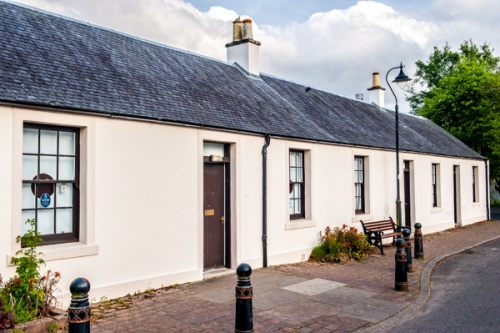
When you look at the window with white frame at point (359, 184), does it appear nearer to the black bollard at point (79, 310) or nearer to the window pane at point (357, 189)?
the window pane at point (357, 189)

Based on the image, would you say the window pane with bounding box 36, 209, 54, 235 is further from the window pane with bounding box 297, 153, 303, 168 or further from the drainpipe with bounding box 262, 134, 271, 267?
the window pane with bounding box 297, 153, 303, 168

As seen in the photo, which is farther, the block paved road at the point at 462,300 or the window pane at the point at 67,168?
the window pane at the point at 67,168

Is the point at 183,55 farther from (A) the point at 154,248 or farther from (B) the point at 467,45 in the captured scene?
(B) the point at 467,45

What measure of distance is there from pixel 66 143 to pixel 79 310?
4.13 m

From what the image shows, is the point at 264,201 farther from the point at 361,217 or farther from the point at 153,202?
the point at 361,217

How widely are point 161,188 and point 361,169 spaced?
28.0 feet

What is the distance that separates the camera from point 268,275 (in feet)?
32.2

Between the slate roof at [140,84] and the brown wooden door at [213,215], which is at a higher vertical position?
the slate roof at [140,84]

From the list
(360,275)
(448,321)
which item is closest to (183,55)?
(360,275)

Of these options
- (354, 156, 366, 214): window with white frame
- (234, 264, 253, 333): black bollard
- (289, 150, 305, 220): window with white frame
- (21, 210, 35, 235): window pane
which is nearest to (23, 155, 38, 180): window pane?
(21, 210, 35, 235): window pane

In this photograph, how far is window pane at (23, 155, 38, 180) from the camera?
22.8ft

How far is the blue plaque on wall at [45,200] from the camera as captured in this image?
7121mm

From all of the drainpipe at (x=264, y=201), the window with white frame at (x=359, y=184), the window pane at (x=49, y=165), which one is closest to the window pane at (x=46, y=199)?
the window pane at (x=49, y=165)

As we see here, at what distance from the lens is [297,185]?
12.3m
